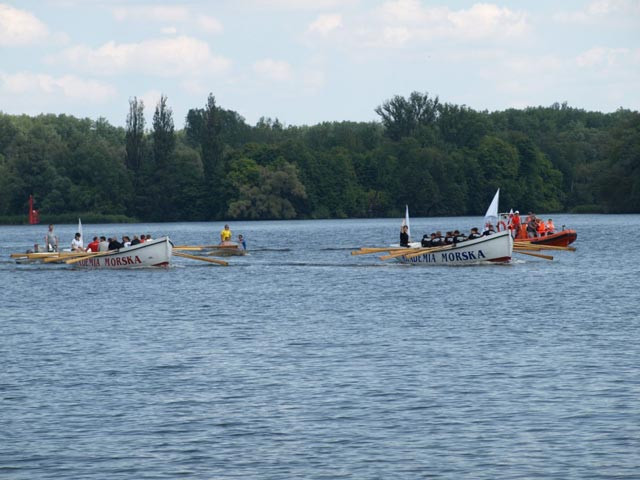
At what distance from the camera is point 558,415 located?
66.3 feet

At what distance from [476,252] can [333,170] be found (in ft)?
364

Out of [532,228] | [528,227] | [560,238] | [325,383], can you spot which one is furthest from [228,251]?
[325,383]

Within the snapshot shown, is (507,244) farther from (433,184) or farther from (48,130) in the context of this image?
(48,130)

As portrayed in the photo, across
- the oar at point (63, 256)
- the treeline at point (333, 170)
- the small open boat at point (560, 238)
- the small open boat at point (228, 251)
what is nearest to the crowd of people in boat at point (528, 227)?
the small open boat at point (560, 238)

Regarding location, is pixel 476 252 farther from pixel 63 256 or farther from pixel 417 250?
pixel 63 256

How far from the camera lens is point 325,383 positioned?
77.8ft

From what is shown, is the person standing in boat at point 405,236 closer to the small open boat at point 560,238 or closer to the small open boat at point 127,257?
the small open boat at point 560,238

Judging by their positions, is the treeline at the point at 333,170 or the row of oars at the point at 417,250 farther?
the treeline at the point at 333,170

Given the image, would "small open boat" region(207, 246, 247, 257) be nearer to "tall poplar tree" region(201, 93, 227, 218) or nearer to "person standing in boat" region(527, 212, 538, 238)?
"person standing in boat" region(527, 212, 538, 238)

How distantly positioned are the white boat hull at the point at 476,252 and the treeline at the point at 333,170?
85.5 m

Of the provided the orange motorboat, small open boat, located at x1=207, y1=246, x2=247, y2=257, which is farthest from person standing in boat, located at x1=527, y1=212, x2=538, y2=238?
small open boat, located at x1=207, y1=246, x2=247, y2=257

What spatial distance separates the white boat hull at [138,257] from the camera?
5406cm

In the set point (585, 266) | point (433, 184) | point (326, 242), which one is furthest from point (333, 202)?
point (585, 266)

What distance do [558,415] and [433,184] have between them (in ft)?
466
